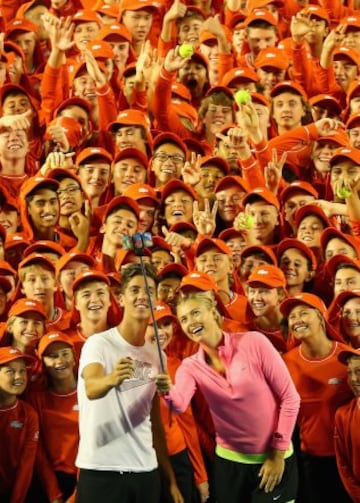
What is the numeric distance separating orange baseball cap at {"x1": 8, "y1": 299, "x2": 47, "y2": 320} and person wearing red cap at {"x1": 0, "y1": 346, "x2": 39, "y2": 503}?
1.11 ft

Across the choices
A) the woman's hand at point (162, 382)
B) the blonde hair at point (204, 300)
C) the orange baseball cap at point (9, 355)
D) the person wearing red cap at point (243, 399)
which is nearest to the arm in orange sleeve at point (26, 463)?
the orange baseball cap at point (9, 355)

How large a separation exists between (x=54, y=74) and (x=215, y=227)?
2.12 m

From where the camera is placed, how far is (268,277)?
303 inches

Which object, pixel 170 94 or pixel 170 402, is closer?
pixel 170 402

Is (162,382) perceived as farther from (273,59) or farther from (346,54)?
(346,54)

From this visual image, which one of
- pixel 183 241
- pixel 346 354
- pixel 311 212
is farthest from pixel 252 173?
pixel 346 354

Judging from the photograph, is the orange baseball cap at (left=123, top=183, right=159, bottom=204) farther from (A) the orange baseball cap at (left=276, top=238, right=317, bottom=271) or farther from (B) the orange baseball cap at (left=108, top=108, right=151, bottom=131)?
(A) the orange baseball cap at (left=276, top=238, right=317, bottom=271)

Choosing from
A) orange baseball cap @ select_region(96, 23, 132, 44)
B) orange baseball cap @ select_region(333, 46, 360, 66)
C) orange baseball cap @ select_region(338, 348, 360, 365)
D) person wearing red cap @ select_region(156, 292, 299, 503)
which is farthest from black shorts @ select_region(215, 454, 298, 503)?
orange baseball cap @ select_region(96, 23, 132, 44)

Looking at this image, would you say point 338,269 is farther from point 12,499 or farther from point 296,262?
point 12,499

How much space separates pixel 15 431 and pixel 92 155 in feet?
8.19

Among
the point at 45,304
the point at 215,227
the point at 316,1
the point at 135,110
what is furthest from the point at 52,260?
the point at 316,1

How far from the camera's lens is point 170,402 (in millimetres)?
6297

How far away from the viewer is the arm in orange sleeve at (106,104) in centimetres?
954

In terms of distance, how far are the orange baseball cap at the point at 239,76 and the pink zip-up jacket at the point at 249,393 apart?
3.84 meters
